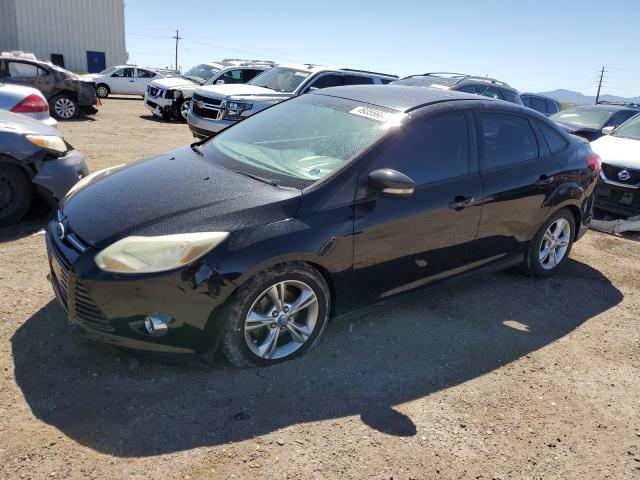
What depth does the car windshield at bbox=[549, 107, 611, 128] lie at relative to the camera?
11109 millimetres

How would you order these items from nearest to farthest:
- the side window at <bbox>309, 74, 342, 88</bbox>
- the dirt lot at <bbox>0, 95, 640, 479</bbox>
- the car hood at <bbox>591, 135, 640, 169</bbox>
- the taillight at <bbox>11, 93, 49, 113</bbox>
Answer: the dirt lot at <bbox>0, 95, 640, 479</bbox> → the car hood at <bbox>591, 135, 640, 169</bbox> → the taillight at <bbox>11, 93, 49, 113</bbox> → the side window at <bbox>309, 74, 342, 88</bbox>

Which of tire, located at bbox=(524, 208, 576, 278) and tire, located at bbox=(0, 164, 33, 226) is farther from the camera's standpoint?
tire, located at bbox=(0, 164, 33, 226)

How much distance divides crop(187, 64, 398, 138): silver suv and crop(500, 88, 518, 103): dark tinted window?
2.46m

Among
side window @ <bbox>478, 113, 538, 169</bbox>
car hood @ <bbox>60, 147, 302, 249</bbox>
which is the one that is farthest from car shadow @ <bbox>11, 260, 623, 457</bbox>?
side window @ <bbox>478, 113, 538, 169</bbox>

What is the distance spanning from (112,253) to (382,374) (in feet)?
5.78

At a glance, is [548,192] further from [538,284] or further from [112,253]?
[112,253]

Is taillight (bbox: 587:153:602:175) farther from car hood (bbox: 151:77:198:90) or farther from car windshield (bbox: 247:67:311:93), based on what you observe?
car hood (bbox: 151:77:198:90)

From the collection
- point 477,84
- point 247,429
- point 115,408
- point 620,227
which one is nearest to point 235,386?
point 247,429

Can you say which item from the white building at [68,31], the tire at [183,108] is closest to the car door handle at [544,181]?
the tire at [183,108]

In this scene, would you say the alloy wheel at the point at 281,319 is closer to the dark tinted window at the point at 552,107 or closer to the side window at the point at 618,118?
the side window at the point at 618,118

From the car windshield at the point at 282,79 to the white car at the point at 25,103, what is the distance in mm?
4816

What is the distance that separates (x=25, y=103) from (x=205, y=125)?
121 inches

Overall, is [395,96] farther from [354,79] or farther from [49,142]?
[354,79]

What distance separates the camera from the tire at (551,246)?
190 inches
